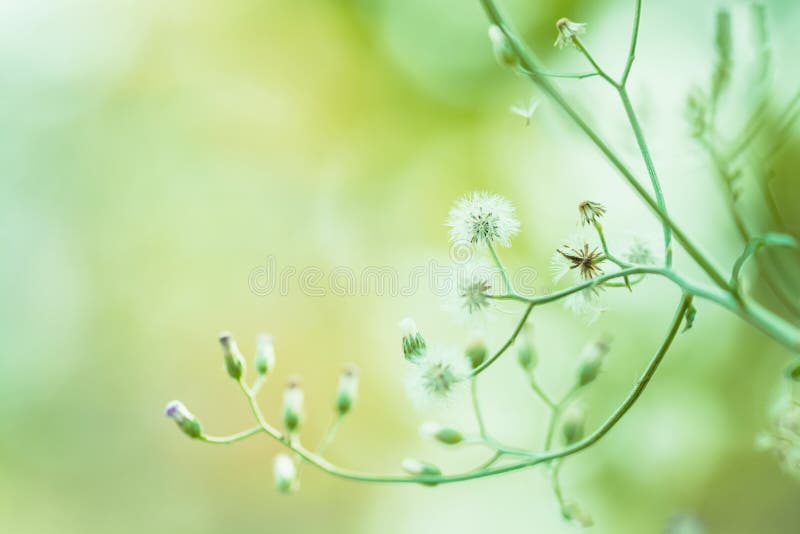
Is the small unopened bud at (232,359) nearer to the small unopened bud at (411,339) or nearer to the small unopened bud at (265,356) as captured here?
the small unopened bud at (265,356)

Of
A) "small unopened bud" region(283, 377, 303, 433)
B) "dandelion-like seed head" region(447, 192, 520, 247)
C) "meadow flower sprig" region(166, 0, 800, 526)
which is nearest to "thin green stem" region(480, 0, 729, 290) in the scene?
"meadow flower sprig" region(166, 0, 800, 526)

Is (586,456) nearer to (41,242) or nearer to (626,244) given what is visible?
(626,244)

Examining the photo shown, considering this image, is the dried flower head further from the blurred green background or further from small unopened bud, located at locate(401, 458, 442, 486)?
the blurred green background

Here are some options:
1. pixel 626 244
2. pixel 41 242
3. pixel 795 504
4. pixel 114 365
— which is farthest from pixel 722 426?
pixel 41 242

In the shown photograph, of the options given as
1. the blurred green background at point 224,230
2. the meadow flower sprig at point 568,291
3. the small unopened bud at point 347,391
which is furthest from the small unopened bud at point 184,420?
the blurred green background at point 224,230

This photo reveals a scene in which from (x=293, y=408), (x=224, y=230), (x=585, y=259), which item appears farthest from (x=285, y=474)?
(x=224, y=230)
